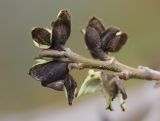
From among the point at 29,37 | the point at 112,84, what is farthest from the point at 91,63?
the point at 29,37

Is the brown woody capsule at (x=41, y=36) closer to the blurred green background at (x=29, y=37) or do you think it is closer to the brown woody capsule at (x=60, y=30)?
the brown woody capsule at (x=60, y=30)

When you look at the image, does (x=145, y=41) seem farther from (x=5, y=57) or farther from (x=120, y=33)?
(x=120, y=33)

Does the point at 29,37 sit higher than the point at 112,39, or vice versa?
the point at 112,39

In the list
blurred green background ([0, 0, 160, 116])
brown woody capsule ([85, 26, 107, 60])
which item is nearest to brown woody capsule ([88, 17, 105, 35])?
brown woody capsule ([85, 26, 107, 60])

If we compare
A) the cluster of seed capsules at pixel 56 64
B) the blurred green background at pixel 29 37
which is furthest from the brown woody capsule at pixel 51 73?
the blurred green background at pixel 29 37

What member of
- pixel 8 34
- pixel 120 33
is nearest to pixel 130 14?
pixel 8 34

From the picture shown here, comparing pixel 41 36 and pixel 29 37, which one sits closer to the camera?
pixel 41 36

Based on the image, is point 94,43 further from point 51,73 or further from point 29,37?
point 29,37

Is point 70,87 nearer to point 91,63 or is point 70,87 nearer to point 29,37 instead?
point 91,63
